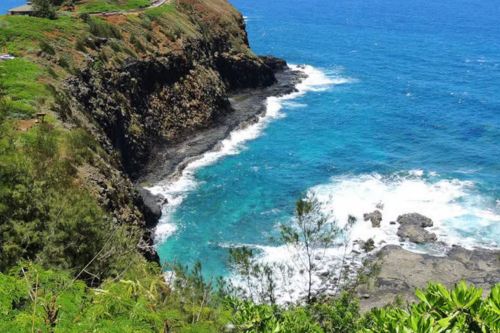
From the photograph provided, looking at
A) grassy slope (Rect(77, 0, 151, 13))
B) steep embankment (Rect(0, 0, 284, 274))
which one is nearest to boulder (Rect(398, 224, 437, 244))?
steep embankment (Rect(0, 0, 284, 274))

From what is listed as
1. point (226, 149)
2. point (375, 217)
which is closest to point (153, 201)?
point (226, 149)

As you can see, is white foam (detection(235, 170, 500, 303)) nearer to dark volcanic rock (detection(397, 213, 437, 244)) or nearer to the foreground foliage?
dark volcanic rock (detection(397, 213, 437, 244))

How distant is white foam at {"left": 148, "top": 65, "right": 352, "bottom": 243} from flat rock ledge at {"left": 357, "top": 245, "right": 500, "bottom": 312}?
1996 centimetres

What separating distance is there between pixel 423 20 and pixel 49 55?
147791mm

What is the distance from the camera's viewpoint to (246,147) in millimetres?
69250

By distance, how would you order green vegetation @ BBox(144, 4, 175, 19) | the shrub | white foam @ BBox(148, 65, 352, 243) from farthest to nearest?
1. green vegetation @ BBox(144, 4, 175, 19)
2. the shrub
3. white foam @ BBox(148, 65, 352, 243)

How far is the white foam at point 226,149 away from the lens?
168 feet

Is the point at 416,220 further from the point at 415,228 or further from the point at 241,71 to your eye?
the point at 241,71

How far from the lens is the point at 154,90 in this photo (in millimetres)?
69500

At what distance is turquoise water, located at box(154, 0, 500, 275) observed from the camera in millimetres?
51000

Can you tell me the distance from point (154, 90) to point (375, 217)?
35.4 metres

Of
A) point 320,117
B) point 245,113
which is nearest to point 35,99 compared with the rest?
point 245,113

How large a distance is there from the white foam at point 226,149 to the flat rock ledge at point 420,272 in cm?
1996

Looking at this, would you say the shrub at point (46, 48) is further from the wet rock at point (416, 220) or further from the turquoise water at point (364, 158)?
the wet rock at point (416, 220)
